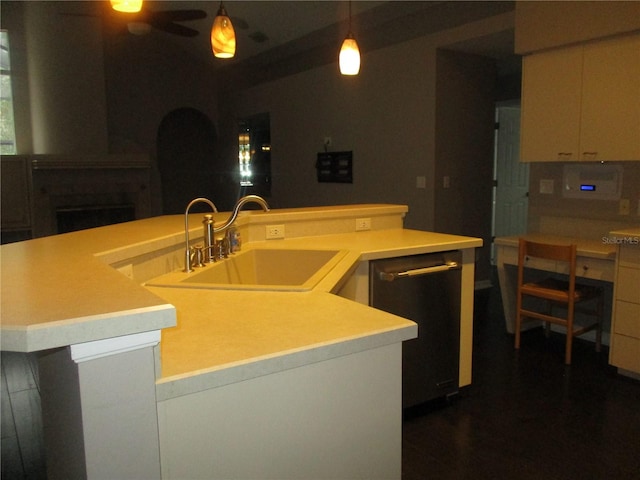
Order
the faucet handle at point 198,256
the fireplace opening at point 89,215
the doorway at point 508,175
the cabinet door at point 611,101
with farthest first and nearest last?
the fireplace opening at point 89,215
the doorway at point 508,175
the cabinet door at point 611,101
the faucet handle at point 198,256

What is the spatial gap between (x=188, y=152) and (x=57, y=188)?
226cm

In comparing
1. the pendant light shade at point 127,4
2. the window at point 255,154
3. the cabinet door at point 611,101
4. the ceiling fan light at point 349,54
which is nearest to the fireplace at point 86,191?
the window at point 255,154

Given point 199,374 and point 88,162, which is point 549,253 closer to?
point 199,374

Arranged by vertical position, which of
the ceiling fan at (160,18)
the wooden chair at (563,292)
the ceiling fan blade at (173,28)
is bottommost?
the wooden chair at (563,292)

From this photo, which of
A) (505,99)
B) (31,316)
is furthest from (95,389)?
(505,99)

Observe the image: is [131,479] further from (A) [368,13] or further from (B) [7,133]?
(B) [7,133]

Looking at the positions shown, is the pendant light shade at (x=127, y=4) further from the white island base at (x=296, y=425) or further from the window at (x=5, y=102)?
the window at (x=5, y=102)

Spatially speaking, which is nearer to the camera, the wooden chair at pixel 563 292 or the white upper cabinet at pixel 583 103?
the white upper cabinet at pixel 583 103

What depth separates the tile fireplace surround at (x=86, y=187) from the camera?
6.44 meters

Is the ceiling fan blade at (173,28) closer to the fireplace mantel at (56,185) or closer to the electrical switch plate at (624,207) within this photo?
the fireplace mantel at (56,185)

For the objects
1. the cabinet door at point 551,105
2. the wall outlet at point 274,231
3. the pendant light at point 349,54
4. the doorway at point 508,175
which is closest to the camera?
the wall outlet at point 274,231

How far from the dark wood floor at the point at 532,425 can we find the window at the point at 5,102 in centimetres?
653

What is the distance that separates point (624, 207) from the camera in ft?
11.8

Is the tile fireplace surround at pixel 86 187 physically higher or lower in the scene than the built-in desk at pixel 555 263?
higher
